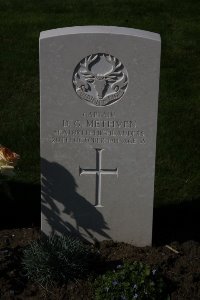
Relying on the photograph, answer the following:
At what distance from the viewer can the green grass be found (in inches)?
242

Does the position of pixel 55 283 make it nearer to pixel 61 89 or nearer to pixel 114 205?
pixel 114 205

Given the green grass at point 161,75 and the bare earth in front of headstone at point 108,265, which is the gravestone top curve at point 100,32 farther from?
the green grass at point 161,75

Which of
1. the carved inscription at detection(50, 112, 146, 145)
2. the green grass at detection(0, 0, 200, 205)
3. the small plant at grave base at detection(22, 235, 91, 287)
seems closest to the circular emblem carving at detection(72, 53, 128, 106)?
the carved inscription at detection(50, 112, 146, 145)

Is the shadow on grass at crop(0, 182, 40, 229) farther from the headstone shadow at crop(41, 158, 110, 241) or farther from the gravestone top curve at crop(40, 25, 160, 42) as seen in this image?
the gravestone top curve at crop(40, 25, 160, 42)

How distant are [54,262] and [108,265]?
0.44m

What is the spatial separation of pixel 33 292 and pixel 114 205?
0.85m

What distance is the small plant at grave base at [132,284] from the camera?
4.21 metres

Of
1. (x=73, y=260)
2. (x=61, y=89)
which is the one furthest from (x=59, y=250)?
(x=61, y=89)

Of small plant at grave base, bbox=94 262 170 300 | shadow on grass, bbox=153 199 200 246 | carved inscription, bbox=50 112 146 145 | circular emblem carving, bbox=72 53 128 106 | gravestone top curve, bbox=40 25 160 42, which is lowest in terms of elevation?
small plant at grave base, bbox=94 262 170 300

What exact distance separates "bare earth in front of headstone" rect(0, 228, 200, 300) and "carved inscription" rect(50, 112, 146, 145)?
2.55ft

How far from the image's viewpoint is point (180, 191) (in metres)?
5.85

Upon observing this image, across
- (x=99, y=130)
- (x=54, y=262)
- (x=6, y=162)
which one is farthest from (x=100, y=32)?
(x=54, y=262)

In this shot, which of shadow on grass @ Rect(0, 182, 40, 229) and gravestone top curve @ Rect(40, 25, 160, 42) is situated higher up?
gravestone top curve @ Rect(40, 25, 160, 42)

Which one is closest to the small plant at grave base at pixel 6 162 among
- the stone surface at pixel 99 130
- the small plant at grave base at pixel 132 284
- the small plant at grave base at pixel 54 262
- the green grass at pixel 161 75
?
the stone surface at pixel 99 130
